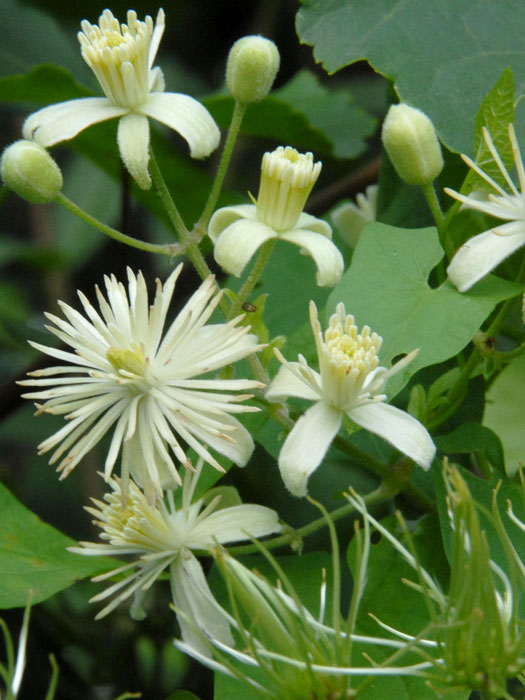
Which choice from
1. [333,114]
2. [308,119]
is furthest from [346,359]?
[333,114]

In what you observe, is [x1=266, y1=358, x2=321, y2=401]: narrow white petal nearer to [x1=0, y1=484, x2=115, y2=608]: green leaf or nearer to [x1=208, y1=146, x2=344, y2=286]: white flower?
[x1=208, y1=146, x2=344, y2=286]: white flower

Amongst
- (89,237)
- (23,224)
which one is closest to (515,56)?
(89,237)

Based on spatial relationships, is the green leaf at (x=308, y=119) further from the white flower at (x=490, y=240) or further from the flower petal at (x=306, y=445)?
the flower petal at (x=306, y=445)

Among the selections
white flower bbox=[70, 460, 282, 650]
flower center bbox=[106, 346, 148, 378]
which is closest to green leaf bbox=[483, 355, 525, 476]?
white flower bbox=[70, 460, 282, 650]

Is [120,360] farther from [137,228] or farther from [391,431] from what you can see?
[137,228]

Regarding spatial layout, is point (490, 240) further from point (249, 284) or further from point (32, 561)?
point (32, 561)

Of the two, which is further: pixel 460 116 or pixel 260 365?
pixel 460 116
